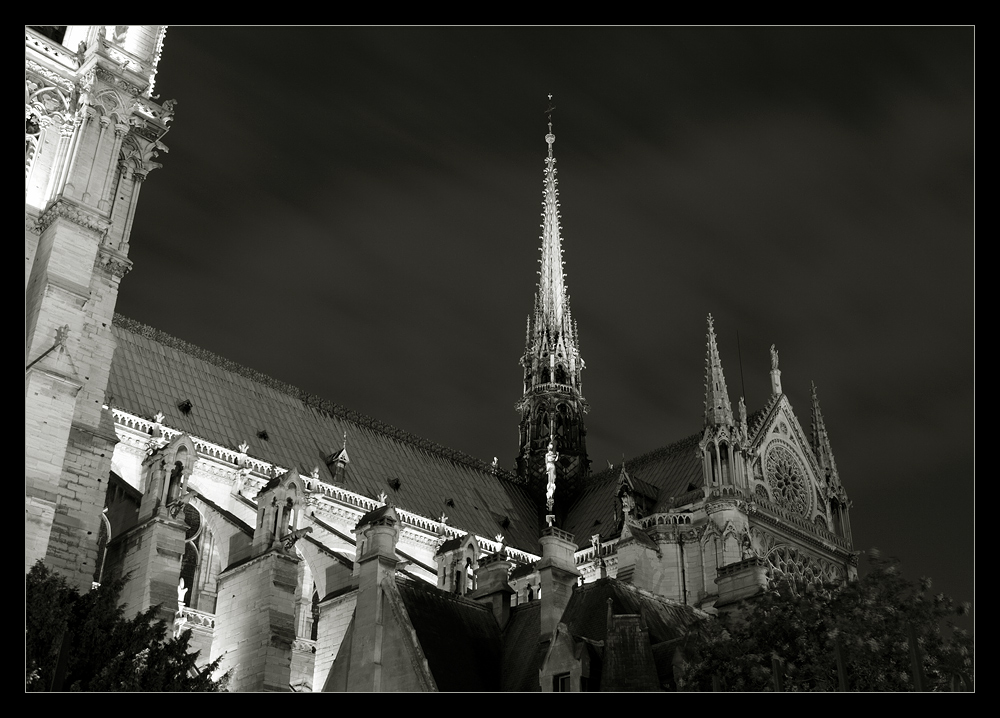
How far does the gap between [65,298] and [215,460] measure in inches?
458

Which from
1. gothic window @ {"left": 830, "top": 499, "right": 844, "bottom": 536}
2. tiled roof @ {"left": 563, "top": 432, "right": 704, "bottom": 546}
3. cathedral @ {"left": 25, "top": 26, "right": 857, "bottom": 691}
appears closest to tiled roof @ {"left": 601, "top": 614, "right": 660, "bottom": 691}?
cathedral @ {"left": 25, "top": 26, "right": 857, "bottom": 691}

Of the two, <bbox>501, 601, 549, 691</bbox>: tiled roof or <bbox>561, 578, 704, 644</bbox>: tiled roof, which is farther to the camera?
<bbox>561, 578, 704, 644</bbox>: tiled roof

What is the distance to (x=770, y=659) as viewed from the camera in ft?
64.2

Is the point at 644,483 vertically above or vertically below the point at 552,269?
below

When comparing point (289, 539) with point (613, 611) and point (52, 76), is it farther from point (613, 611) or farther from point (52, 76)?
point (52, 76)

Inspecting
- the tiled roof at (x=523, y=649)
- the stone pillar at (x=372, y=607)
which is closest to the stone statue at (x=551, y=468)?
the tiled roof at (x=523, y=649)

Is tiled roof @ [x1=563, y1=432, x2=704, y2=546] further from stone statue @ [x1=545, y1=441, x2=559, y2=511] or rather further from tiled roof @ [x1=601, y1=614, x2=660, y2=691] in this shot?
tiled roof @ [x1=601, y1=614, x2=660, y2=691]

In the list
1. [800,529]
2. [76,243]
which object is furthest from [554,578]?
[800,529]

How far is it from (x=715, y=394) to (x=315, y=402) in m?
16.5

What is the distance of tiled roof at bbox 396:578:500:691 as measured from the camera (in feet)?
63.1

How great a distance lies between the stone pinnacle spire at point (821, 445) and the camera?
147ft

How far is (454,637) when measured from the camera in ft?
67.2

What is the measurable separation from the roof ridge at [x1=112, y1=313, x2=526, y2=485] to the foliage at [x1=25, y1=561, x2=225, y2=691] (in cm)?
2238
